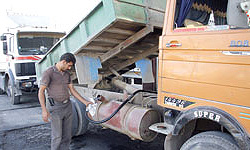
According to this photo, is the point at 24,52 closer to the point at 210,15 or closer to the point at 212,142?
the point at 210,15

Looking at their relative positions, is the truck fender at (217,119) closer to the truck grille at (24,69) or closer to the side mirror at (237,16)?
the side mirror at (237,16)

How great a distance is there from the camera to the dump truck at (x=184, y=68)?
2.10 meters

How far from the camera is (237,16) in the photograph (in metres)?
2.15

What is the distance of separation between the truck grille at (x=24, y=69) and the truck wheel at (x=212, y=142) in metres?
6.29

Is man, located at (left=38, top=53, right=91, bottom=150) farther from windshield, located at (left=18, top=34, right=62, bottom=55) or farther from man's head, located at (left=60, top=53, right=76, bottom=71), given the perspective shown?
windshield, located at (left=18, top=34, right=62, bottom=55)

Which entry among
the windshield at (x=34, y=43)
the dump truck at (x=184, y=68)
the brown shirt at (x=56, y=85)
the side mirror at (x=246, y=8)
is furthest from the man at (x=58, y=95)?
the windshield at (x=34, y=43)

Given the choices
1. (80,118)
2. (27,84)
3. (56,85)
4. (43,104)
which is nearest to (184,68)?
(56,85)

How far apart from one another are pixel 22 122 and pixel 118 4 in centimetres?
426

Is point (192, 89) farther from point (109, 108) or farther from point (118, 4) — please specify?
point (109, 108)

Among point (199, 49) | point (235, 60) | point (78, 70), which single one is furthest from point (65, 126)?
point (235, 60)

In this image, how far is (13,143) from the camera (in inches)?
176

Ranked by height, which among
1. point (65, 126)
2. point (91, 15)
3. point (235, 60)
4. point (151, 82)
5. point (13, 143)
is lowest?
point (13, 143)

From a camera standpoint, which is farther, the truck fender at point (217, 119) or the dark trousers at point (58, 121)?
the dark trousers at point (58, 121)

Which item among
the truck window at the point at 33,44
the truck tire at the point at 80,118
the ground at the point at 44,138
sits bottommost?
the ground at the point at 44,138
